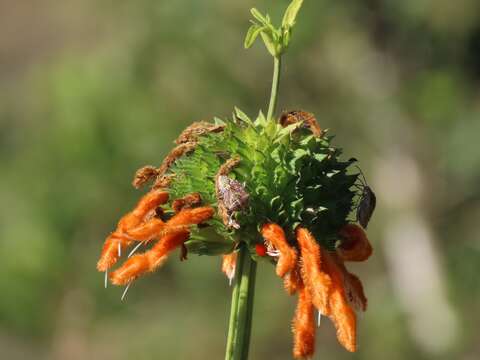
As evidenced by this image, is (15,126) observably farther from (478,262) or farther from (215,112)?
(478,262)

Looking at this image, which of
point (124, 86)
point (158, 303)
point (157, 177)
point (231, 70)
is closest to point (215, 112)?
point (231, 70)

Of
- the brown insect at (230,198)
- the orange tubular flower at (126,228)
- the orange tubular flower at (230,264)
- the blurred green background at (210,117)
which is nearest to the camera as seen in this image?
the brown insect at (230,198)

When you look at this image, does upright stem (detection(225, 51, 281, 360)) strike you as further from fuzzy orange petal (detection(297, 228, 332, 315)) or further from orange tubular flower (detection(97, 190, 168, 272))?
orange tubular flower (detection(97, 190, 168, 272))

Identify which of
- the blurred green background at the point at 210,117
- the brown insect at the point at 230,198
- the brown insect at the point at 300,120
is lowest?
the brown insect at the point at 230,198

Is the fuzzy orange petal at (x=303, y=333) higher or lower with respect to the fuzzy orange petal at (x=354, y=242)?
lower

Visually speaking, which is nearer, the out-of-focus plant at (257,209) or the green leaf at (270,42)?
the out-of-focus plant at (257,209)

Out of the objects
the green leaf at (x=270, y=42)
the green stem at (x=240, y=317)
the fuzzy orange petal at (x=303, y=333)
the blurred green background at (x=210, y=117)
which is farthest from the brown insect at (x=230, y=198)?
the blurred green background at (x=210, y=117)

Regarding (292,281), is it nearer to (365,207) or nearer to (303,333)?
(303,333)

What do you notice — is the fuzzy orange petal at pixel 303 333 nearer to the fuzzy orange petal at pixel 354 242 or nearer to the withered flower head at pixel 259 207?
the withered flower head at pixel 259 207
